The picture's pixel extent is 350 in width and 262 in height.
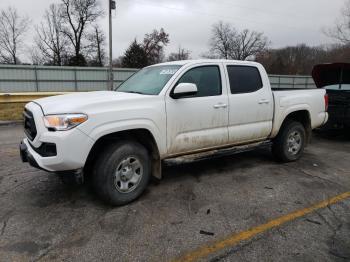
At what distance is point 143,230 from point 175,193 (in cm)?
105

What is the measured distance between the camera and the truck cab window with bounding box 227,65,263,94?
15.2ft

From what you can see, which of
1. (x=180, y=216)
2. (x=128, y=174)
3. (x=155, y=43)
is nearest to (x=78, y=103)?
(x=128, y=174)

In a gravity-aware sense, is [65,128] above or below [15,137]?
above

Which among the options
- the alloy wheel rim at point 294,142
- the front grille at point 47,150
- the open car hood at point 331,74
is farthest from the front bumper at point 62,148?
the open car hood at point 331,74

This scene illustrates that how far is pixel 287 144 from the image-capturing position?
544 cm

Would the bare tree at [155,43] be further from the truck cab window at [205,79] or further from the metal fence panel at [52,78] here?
the truck cab window at [205,79]

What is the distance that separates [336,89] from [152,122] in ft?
20.0

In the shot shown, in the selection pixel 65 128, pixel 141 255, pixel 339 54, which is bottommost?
pixel 141 255

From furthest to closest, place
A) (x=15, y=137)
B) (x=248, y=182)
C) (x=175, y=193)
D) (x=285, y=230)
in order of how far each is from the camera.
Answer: (x=15, y=137)
(x=248, y=182)
(x=175, y=193)
(x=285, y=230)

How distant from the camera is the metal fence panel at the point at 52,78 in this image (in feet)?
70.9

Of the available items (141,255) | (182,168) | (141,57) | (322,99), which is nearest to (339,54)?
(141,57)

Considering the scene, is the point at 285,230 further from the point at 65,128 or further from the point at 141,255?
the point at 65,128

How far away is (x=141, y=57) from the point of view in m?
43.3

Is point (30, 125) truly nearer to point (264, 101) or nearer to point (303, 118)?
point (264, 101)
